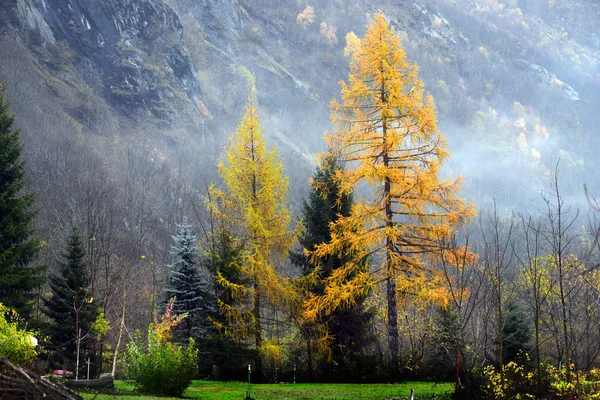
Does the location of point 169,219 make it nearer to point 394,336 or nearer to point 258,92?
point 394,336

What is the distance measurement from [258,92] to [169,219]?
79.2 meters

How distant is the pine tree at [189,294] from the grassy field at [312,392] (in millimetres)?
4050

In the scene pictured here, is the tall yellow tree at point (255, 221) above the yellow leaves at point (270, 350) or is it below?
above

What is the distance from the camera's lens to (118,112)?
89125 millimetres

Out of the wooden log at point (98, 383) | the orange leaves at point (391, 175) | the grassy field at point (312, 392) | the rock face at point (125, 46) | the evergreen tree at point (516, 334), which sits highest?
the rock face at point (125, 46)

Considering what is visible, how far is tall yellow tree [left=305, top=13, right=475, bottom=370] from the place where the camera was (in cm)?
1691

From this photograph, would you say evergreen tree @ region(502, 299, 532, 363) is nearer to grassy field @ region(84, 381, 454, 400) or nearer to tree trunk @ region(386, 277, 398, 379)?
grassy field @ region(84, 381, 454, 400)

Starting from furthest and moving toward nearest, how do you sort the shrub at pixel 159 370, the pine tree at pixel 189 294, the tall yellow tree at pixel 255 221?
1. the pine tree at pixel 189 294
2. the tall yellow tree at pixel 255 221
3. the shrub at pixel 159 370

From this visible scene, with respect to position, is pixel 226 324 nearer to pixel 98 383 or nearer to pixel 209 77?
pixel 98 383

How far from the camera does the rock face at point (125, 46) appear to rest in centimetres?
8938

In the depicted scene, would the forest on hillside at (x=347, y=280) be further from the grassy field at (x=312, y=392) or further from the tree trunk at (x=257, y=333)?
the grassy field at (x=312, y=392)

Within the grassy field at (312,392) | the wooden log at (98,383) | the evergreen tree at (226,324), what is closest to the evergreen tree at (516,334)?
the grassy field at (312,392)

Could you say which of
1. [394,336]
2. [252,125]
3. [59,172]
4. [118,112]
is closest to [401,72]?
[252,125]

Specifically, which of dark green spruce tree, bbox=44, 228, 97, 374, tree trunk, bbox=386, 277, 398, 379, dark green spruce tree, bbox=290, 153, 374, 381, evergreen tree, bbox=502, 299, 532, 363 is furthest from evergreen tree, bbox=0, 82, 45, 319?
evergreen tree, bbox=502, 299, 532, 363
